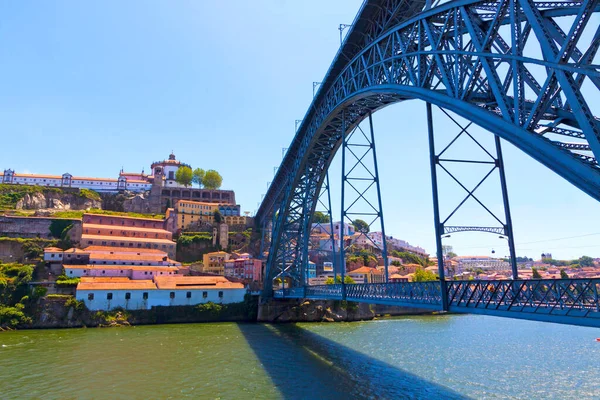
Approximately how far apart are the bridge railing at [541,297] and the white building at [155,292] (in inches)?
1272

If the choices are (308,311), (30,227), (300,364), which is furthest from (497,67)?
(30,227)

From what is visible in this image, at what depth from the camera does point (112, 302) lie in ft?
120

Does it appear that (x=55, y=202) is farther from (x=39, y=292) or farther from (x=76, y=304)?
(x=76, y=304)

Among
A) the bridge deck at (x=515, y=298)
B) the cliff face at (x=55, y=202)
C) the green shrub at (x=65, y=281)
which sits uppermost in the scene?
the cliff face at (x=55, y=202)

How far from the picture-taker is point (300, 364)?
19.4 m

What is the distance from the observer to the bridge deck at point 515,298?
820 centimetres

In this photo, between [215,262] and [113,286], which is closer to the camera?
[113,286]

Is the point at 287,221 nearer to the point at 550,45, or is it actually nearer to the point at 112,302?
the point at 112,302

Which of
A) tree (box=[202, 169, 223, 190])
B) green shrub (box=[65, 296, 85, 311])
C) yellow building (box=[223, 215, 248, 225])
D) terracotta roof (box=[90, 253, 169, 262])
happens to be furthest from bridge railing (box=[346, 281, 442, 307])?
tree (box=[202, 169, 223, 190])

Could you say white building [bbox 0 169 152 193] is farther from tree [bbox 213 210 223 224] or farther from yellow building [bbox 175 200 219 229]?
tree [bbox 213 210 223 224]

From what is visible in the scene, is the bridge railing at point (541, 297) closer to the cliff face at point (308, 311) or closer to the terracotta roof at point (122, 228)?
the cliff face at point (308, 311)

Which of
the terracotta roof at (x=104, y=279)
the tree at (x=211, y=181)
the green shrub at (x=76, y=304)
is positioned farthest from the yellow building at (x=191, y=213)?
the green shrub at (x=76, y=304)

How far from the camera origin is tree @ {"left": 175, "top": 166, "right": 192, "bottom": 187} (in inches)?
3386

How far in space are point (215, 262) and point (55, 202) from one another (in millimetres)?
34902
